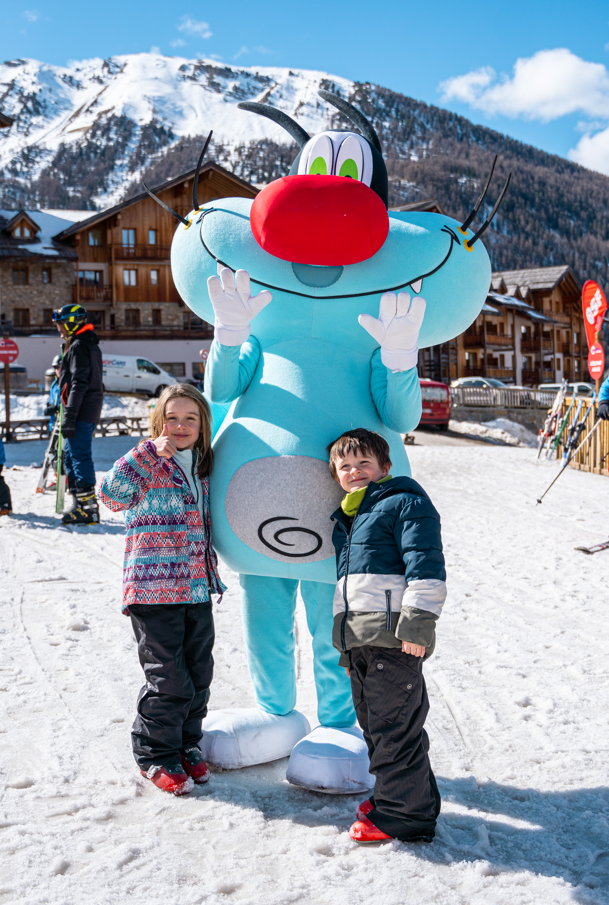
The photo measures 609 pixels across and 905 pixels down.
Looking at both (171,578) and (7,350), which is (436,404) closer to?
(7,350)

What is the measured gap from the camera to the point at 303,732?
2.71 meters

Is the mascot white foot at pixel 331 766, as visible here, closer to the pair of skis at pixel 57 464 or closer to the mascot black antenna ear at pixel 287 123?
the mascot black antenna ear at pixel 287 123

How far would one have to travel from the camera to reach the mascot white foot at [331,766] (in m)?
2.38

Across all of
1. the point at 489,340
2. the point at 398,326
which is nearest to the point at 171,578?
the point at 398,326

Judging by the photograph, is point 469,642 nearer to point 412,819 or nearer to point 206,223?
point 412,819

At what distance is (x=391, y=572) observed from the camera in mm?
2076

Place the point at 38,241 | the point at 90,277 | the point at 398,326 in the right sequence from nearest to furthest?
the point at 398,326, the point at 38,241, the point at 90,277

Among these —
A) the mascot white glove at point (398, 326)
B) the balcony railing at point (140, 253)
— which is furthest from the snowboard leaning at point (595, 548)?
the balcony railing at point (140, 253)

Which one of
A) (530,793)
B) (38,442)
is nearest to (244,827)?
(530,793)

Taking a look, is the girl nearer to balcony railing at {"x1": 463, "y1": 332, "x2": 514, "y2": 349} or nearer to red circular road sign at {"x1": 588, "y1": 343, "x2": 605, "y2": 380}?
red circular road sign at {"x1": 588, "y1": 343, "x2": 605, "y2": 380}

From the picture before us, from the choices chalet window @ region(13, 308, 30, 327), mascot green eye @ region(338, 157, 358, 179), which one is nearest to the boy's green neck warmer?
mascot green eye @ region(338, 157, 358, 179)

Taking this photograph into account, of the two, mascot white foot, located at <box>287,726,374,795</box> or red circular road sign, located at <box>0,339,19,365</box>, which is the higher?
red circular road sign, located at <box>0,339,19,365</box>

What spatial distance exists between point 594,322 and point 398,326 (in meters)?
8.07

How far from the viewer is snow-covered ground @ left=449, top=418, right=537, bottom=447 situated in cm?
2250
